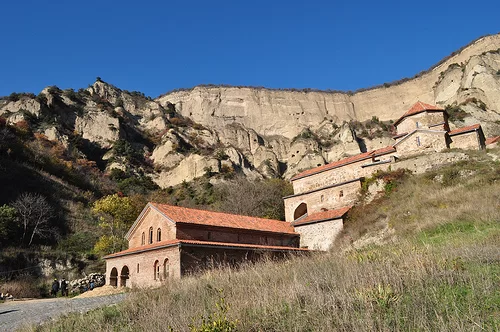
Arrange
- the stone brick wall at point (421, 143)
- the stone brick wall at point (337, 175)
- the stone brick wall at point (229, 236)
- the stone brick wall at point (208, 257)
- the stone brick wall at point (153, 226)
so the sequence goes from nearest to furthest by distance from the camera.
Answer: the stone brick wall at point (208, 257) < the stone brick wall at point (229, 236) < the stone brick wall at point (153, 226) < the stone brick wall at point (421, 143) < the stone brick wall at point (337, 175)

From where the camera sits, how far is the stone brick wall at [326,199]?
105 ft

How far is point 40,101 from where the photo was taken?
66750 mm

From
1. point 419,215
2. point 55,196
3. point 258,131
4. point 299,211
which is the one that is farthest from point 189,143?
point 419,215

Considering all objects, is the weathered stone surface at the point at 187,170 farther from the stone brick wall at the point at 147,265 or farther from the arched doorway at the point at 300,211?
the stone brick wall at the point at 147,265

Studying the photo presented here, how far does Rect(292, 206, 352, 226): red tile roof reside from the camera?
2980 cm

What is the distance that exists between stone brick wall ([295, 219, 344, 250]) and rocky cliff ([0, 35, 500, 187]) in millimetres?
36021

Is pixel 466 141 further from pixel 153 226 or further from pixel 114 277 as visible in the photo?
pixel 114 277

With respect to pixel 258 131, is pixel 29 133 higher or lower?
lower

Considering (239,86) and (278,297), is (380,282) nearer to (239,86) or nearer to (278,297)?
(278,297)

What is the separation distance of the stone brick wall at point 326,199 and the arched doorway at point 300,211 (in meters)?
0.27

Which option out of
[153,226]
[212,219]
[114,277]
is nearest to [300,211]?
[212,219]

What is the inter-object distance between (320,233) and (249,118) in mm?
65508

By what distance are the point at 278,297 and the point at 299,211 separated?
2958 cm

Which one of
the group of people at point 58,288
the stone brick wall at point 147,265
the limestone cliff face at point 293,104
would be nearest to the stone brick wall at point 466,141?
the stone brick wall at point 147,265
